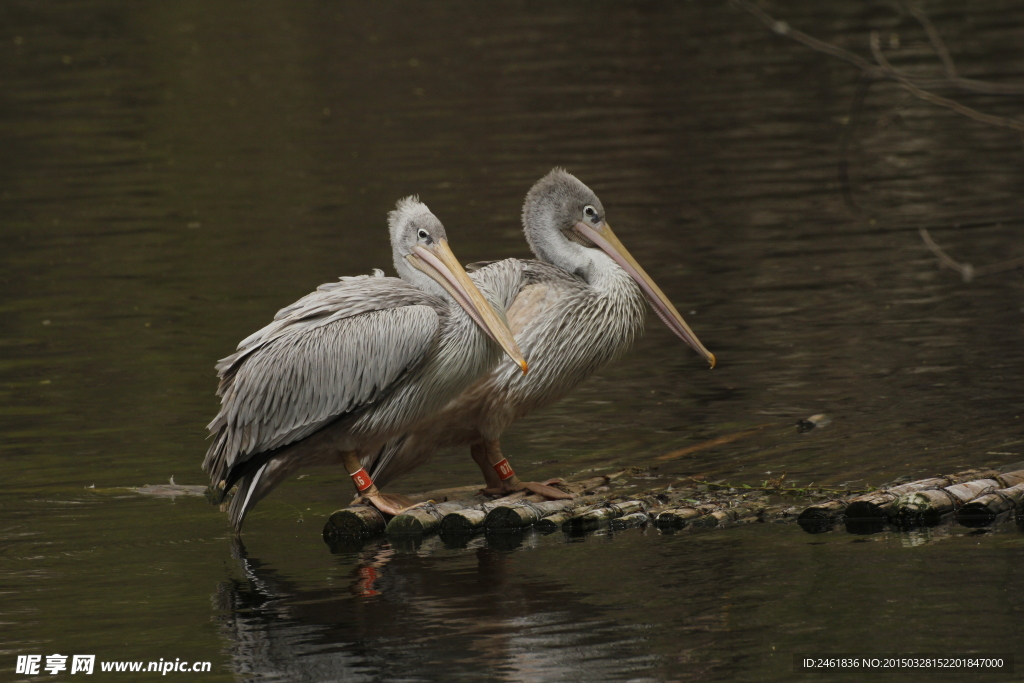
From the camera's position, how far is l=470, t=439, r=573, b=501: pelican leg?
654 centimetres

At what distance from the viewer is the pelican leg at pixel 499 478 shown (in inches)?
258

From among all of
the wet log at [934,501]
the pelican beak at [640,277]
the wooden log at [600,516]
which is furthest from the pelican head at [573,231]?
the wet log at [934,501]

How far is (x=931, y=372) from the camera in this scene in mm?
8164

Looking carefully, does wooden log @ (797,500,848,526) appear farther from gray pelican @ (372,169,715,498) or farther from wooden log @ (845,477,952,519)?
gray pelican @ (372,169,715,498)

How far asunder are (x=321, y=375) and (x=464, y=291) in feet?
2.26

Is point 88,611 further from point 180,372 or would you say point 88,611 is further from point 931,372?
point 931,372

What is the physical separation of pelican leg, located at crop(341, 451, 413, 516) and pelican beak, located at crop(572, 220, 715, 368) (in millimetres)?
1538

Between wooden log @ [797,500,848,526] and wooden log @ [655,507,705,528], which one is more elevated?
wooden log @ [797,500,848,526]

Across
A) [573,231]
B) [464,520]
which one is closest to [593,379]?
[573,231]

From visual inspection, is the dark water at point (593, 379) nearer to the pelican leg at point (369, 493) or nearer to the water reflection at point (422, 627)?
the water reflection at point (422, 627)

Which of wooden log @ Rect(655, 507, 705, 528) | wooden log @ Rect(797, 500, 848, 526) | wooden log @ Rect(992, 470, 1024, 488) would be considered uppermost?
wooden log @ Rect(992, 470, 1024, 488)

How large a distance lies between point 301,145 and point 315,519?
11.8m

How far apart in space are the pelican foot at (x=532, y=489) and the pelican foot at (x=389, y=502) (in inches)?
13.9

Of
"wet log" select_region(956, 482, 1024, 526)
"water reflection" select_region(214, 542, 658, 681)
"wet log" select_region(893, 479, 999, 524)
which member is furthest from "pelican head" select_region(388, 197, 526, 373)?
"wet log" select_region(956, 482, 1024, 526)
